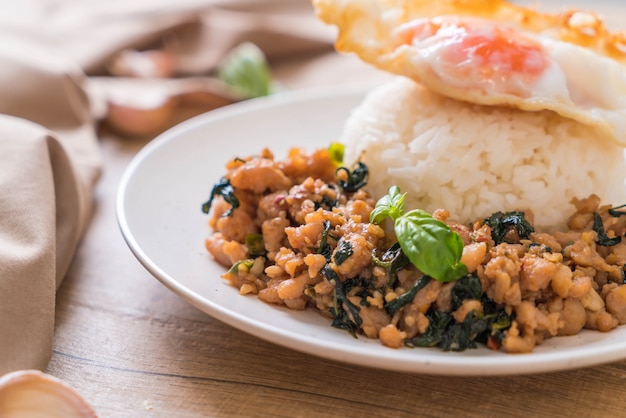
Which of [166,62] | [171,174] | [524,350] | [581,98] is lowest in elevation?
[166,62]

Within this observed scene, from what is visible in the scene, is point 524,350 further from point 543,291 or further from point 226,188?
point 226,188

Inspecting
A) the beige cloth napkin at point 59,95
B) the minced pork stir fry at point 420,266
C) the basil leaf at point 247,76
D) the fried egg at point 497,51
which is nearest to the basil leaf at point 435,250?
the minced pork stir fry at point 420,266

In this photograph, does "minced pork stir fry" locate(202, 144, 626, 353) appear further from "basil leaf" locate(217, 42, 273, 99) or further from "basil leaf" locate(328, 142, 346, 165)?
"basil leaf" locate(217, 42, 273, 99)

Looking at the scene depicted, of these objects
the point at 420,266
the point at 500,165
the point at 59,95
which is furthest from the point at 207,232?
the point at 59,95

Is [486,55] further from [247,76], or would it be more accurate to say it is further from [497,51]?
[247,76]

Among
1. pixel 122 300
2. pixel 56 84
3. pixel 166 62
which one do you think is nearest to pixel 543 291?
pixel 122 300
